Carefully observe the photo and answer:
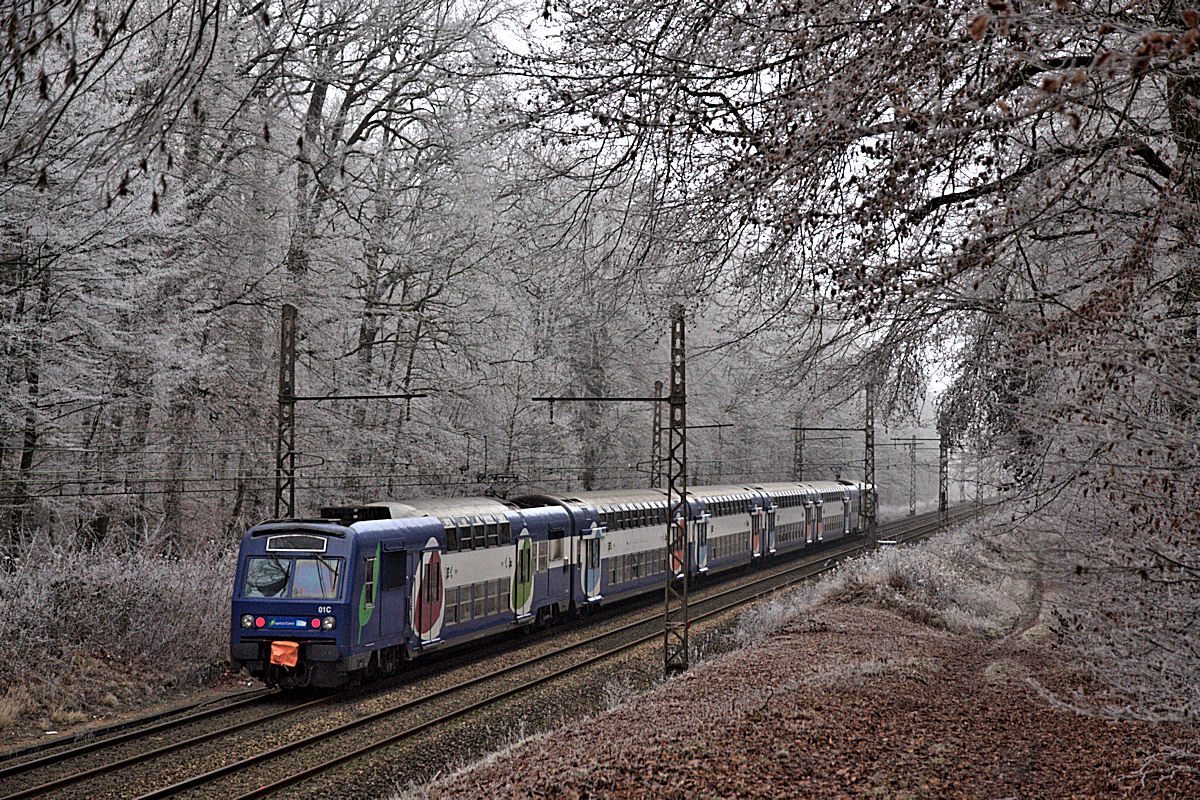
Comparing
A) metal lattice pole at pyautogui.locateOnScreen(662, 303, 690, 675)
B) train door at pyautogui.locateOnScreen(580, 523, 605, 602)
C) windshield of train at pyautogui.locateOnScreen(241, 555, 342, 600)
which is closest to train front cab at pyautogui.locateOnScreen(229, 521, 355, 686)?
windshield of train at pyautogui.locateOnScreen(241, 555, 342, 600)

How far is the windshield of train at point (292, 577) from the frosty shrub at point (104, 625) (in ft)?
8.33

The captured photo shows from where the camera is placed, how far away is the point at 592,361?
39.6m

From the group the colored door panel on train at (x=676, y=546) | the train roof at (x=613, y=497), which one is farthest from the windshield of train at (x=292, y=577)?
the colored door panel on train at (x=676, y=546)

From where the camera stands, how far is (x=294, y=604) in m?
15.4

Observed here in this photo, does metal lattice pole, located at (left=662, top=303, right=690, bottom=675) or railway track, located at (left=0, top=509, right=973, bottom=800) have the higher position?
metal lattice pole, located at (left=662, top=303, right=690, bottom=675)

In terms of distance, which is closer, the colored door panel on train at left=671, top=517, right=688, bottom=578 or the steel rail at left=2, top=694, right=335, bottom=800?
the steel rail at left=2, top=694, right=335, bottom=800

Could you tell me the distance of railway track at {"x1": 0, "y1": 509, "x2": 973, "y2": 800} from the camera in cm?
1078

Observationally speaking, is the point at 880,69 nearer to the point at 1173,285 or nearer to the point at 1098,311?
the point at 1098,311

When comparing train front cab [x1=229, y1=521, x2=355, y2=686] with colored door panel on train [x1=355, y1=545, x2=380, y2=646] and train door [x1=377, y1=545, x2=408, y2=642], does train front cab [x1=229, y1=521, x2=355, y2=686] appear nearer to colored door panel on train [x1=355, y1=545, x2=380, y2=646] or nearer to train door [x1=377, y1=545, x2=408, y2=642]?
colored door panel on train [x1=355, y1=545, x2=380, y2=646]

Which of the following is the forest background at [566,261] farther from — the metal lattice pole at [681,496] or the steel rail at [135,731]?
the steel rail at [135,731]

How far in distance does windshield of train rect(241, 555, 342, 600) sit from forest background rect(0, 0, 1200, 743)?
2.06m

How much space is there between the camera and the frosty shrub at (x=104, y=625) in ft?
49.0

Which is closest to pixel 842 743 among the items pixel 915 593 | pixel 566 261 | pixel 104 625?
pixel 566 261

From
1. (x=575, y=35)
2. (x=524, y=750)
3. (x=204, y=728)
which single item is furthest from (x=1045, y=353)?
(x=204, y=728)
